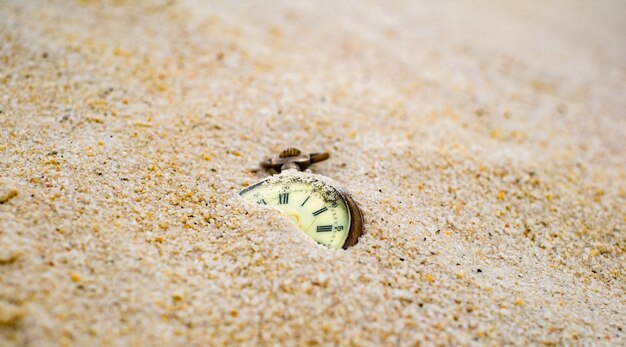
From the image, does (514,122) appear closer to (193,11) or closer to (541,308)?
(541,308)

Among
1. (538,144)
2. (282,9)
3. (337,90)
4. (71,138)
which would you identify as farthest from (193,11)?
(538,144)

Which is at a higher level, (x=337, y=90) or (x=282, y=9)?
(x=282, y=9)

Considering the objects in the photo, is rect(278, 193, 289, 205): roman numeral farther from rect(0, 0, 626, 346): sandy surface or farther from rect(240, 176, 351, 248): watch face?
rect(0, 0, 626, 346): sandy surface

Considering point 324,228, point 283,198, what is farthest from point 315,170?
point 324,228

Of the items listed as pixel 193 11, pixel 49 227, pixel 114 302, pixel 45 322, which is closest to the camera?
pixel 45 322

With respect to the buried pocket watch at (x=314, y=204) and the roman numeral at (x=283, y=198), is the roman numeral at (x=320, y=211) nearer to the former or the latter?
the buried pocket watch at (x=314, y=204)

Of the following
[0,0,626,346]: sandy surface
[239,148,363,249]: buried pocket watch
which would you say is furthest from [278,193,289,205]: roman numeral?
[0,0,626,346]: sandy surface

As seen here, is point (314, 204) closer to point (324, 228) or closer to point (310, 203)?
point (310, 203)
